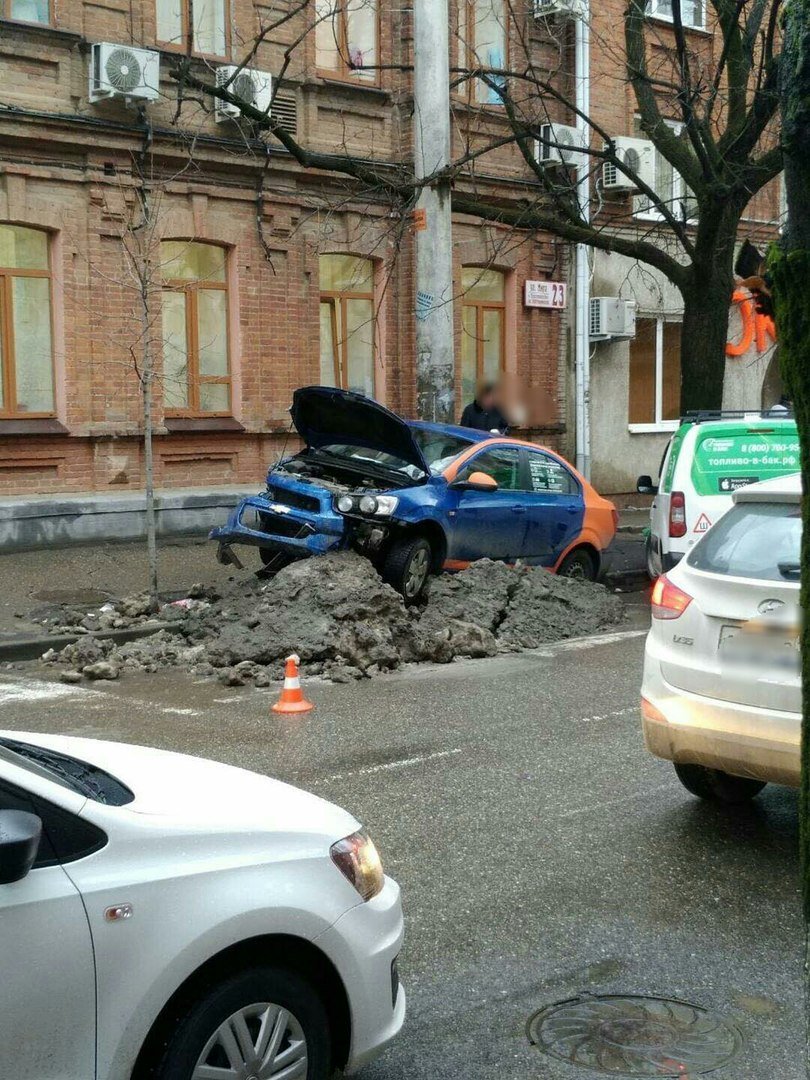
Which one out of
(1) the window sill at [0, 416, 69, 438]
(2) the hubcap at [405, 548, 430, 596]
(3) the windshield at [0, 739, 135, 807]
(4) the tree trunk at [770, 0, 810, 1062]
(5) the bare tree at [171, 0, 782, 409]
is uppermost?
(5) the bare tree at [171, 0, 782, 409]

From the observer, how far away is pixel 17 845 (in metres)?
2.89

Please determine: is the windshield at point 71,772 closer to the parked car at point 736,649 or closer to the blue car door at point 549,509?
the parked car at point 736,649

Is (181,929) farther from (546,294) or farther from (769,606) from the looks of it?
(546,294)

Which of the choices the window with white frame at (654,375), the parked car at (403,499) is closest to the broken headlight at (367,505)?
the parked car at (403,499)

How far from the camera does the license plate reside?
5.64 meters

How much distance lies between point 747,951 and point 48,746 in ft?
8.78

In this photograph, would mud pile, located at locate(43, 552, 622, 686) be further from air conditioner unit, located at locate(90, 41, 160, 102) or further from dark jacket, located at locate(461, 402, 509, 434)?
air conditioner unit, located at locate(90, 41, 160, 102)

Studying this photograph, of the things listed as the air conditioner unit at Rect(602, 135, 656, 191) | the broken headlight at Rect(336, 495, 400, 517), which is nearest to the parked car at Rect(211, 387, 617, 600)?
the broken headlight at Rect(336, 495, 400, 517)

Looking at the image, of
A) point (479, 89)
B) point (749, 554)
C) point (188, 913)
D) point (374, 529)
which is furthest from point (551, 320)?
point (188, 913)

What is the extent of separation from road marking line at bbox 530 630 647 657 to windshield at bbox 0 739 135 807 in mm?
7812

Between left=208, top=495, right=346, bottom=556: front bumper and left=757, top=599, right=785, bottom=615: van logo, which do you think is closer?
left=757, top=599, right=785, bottom=615: van logo

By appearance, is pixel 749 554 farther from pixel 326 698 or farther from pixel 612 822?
pixel 326 698

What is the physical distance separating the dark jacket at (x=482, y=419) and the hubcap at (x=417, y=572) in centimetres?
534

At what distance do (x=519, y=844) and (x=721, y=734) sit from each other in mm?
1059
